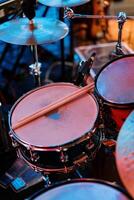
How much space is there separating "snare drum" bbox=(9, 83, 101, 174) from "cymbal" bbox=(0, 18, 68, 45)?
33cm

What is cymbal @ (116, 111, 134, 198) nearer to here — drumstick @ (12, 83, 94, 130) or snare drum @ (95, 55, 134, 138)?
snare drum @ (95, 55, 134, 138)

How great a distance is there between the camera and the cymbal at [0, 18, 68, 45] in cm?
164

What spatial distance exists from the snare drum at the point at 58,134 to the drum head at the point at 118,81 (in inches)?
3.4

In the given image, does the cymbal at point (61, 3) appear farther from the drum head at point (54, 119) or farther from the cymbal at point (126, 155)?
the cymbal at point (126, 155)

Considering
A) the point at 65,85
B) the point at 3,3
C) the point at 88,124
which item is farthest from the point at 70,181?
the point at 3,3

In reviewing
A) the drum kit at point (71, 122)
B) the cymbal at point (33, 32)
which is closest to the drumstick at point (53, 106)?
the drum kit at point (71, 122)

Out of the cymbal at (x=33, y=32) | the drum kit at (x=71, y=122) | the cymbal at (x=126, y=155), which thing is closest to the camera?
the cymbal at (x=126, y=155)

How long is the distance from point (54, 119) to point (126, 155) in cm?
46

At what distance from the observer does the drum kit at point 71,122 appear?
107 centimetres

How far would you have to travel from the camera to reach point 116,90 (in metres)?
1.51

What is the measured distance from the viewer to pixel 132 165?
101 centimetres

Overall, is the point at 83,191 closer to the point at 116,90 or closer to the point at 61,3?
the point at 116,90

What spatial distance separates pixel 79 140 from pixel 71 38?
1.63m

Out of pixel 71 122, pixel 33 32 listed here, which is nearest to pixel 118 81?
pixel 71 122
